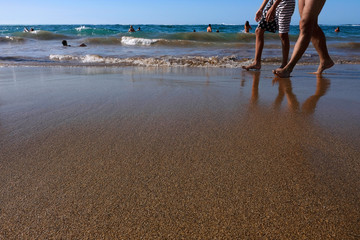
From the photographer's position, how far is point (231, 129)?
55.4 inches

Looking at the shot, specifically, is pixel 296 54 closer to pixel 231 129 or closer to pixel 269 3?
pixel 269 3

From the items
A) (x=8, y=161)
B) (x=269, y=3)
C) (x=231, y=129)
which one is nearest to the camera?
(x=8, y=161)

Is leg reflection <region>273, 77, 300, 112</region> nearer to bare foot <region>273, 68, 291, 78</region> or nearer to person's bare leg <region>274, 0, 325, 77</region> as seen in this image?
bare foot <region>273, 68, 291, 78</region>

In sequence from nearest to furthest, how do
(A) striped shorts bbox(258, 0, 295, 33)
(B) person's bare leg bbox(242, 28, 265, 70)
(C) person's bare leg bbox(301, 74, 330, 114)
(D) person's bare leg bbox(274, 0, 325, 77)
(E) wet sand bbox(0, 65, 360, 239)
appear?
1. (E) wet sand bbox(0, 65, 360, 239)
2. (C) person's bare leg bbox(301, 74, 330, 114)
3. (D) person's bare leg bbox(274, 0, 325, 77)
4. (A) striped shorts bbox(258, 0, 295, 33)
5. (B) person's bare leg bbox(242, 28, 265, 70)

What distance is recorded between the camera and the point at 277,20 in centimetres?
374

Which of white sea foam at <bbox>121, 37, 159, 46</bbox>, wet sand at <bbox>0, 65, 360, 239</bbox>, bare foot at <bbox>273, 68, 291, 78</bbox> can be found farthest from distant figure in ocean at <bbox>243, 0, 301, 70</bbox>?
white sea foam at <bbox>121, 37, 159, 46</bbox>

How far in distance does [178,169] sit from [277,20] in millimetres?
3339

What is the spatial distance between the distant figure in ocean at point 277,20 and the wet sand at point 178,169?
1.92 meters

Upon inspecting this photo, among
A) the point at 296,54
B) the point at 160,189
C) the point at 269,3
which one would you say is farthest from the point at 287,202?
the point at 269,3

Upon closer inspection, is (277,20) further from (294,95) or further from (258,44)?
(294,95)

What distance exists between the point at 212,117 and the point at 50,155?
85 cm

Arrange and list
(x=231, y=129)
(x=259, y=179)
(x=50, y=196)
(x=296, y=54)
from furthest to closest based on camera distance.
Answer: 1. (x=296, y=54)
2. (x=231, y=129)
3. (x=259, y=179)
4. (x=50, y=196)

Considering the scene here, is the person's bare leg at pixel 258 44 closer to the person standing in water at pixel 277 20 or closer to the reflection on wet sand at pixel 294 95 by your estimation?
the person standing in water at pixel 277 20

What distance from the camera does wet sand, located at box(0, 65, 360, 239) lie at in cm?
71
